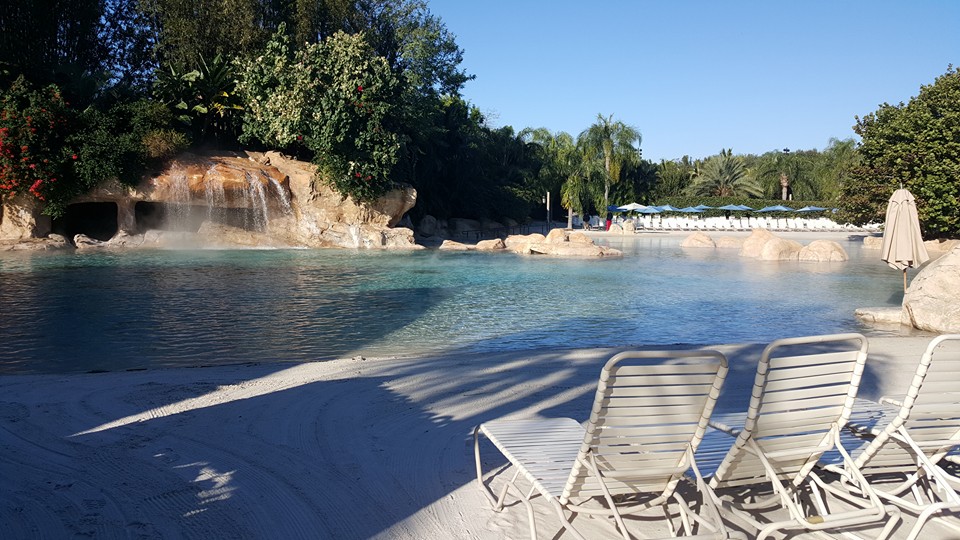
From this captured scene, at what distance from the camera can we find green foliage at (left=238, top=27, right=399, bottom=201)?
29.5 metres

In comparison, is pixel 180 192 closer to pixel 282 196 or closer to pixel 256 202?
pixel 256 202

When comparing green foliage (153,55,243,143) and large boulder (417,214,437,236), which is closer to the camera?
green foliage (153,55,243,143)

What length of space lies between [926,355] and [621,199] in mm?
59086

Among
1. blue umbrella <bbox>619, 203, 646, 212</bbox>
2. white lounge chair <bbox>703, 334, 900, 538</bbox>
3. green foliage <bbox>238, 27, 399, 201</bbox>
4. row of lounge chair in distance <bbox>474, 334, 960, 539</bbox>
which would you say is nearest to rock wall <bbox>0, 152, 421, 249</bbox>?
green foliage <bbox>238, 27, 399, 201</bbox>

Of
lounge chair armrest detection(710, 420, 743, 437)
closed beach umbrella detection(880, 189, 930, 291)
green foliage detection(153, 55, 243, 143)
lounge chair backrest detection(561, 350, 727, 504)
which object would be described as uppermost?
green foliage detection(153, 55, 243, 143)

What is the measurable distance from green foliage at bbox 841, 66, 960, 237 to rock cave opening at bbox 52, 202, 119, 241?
1292 inches

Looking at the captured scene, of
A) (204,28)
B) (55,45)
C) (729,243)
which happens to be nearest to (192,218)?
(204,28)

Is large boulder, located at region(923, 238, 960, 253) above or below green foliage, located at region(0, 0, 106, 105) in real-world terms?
below

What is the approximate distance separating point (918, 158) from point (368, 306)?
2468 cm

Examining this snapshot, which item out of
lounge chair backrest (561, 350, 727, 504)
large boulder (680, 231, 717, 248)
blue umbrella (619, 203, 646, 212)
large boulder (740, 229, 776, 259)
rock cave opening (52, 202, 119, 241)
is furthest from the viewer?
blue umbrella (619, 203, 646, 212)

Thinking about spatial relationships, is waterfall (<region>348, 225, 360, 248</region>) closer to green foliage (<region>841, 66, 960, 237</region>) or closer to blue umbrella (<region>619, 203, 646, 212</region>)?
green foliage (<region>841, 66, 960, 237</region>)

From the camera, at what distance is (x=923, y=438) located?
370cm

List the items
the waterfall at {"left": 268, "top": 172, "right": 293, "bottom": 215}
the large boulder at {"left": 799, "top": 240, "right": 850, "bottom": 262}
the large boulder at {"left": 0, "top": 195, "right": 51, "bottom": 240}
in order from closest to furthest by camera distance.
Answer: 1. the large boulder at {"left": 0, "top": 195, "right": 51, "bottom": 240}
2. the large boulder at {"left": 799, "top": 240, "right": 850, "bottom": 262}
3. the waterfall at {"left": 268, "top": 172, "right": 293, "bottom": 215}

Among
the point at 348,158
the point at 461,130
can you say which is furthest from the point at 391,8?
the point at 348,158
